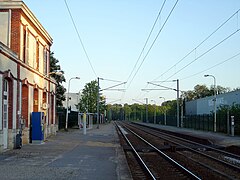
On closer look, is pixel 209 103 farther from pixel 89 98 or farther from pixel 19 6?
pixel 19 6

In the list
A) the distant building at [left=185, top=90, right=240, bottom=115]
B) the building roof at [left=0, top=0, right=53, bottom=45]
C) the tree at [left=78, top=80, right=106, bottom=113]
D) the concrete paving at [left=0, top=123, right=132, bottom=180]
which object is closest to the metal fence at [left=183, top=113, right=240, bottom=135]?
the distant building at [left=185, top=90, right=240, bottom=115]

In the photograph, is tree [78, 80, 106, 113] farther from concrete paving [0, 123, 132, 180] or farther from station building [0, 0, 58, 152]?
concrete paving [0, 123, 132, 180]

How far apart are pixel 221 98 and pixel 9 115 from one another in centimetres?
4931

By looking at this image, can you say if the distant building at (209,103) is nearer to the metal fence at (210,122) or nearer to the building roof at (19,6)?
the metal fence at (210,122)

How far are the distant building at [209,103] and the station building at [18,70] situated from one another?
32.5 m

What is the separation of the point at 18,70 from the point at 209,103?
5299 cm

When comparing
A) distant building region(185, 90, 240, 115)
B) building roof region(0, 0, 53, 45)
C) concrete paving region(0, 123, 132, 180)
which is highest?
building roof region(0, 0, 53, 45)

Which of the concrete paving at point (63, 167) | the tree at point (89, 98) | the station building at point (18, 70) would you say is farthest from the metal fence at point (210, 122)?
the tree at point (89, 98)

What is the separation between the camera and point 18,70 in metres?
23.1

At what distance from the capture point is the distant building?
2308 inches

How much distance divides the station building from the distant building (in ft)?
107

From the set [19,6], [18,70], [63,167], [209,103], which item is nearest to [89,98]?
[209,103]

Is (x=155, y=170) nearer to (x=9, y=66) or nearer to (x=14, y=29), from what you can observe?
(x=9, y=66)

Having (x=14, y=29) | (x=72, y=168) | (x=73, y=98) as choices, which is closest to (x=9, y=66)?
(x=14, y=29)
